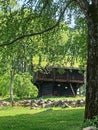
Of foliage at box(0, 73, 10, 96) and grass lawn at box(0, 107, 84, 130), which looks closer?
grass lawn at box(0, 107, 84, 130)

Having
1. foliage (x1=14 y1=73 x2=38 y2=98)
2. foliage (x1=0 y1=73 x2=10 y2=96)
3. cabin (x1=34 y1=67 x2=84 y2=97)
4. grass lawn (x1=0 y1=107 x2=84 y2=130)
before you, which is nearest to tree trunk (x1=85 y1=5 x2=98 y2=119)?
grass lawn (x1=0 y1=107 x2=84 y2=130)

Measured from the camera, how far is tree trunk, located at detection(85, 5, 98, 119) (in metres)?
11.5

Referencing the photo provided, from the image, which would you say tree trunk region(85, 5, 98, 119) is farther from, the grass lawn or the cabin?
the cabin

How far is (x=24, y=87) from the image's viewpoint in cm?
5350

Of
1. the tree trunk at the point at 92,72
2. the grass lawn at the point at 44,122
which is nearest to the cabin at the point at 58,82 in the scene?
the grass lawn at the point at 44,122

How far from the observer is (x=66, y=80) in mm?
58781

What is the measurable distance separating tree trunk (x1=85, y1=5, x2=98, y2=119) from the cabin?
151 feet

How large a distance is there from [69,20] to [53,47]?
10.0 ft

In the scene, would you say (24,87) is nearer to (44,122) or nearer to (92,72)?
(44,122)

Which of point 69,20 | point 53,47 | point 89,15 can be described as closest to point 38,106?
point 53,47

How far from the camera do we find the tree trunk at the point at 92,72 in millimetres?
11523

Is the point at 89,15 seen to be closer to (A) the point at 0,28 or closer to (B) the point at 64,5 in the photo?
(B) the point at 64,5

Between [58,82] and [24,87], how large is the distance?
324 inches

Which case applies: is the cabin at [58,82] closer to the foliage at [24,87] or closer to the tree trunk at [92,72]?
the foliage at [24,87]
